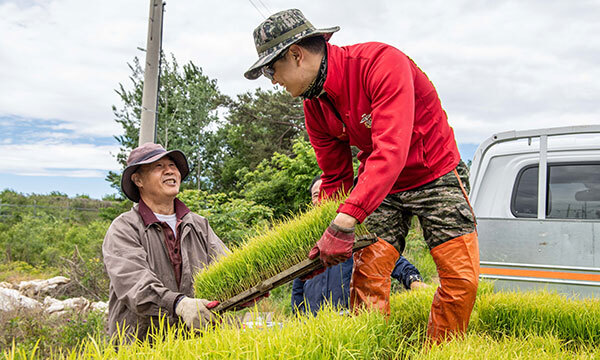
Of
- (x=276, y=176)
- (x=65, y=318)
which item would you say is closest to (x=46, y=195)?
(x=276, y=176)

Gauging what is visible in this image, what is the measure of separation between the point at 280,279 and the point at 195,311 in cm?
53

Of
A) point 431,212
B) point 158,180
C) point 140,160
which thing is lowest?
point 431,212

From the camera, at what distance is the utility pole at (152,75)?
20.5 ft

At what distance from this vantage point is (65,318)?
5875 mm

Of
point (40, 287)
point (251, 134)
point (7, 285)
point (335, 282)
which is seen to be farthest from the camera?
point (251, 134)

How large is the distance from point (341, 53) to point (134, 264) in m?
1.68

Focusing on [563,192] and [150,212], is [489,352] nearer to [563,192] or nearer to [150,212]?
[150,212]

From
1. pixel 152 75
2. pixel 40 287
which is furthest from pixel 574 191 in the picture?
pixel 40 287

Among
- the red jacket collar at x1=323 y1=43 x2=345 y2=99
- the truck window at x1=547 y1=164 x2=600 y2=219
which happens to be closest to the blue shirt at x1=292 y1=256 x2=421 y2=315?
the red jacket collar at x1=323 y1=43 x2=345 y2=99

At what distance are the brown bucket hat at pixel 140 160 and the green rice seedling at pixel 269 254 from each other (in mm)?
1126

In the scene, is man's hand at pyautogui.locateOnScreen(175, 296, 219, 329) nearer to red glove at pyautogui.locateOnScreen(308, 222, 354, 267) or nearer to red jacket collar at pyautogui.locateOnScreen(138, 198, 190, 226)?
red glove at pyautogui.locateOnScreen(308, 222, 354, 267)

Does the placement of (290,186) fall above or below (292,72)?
below

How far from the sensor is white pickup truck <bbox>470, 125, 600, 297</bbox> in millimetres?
3947

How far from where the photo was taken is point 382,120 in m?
2.03
